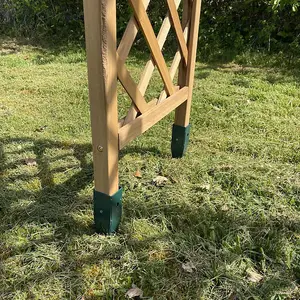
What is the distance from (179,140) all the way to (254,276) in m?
1.39

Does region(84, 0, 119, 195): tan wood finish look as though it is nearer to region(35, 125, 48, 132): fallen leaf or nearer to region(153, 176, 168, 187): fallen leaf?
region(153, 176, 168, 187): fallen leaf

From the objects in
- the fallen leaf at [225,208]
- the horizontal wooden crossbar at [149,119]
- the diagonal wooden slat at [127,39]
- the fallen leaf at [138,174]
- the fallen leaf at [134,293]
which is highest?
the diagonal wooden slat at [127,39]

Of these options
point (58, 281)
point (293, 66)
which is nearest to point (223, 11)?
point (293, 66)

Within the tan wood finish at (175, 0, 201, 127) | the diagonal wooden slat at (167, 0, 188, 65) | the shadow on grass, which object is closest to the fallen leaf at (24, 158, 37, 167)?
the shadow on grass

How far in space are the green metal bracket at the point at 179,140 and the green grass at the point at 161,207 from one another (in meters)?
0.09

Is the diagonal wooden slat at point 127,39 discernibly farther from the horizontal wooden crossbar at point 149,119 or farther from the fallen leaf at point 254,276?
the fallen leaf at point 254,276

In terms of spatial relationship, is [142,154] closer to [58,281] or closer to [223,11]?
[58,281]

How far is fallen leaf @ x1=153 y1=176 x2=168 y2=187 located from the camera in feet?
9.31

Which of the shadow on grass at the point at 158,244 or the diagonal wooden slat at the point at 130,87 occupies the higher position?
the diagonal wooden slat at the point at 130,87

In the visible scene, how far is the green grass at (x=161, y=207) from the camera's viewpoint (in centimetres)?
199

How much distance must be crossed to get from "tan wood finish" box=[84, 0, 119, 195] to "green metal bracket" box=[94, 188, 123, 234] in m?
0.05

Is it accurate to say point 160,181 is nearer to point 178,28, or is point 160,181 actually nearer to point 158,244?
point 158,244

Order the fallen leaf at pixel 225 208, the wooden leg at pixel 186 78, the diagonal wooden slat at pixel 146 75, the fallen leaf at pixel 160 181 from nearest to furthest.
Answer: the diagonal wooden slat at pixel 146 75 → the fallen leaf at pixel 225 208 → the wooden leg at pixel 186 78 → the fallen leaf at pixel 160 181

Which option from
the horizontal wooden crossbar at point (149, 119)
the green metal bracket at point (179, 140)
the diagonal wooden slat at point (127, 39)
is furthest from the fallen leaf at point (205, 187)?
the diagonal wooden slat at point (127, 39)
